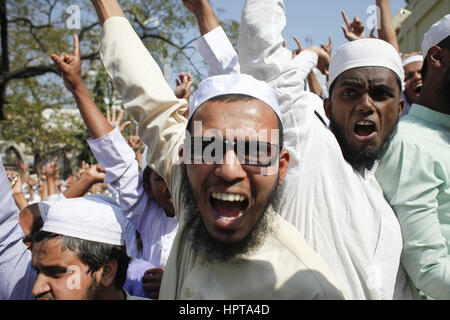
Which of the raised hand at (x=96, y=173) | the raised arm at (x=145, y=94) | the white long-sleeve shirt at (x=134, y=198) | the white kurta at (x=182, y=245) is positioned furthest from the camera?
the raised hand at (x=96, y=173)

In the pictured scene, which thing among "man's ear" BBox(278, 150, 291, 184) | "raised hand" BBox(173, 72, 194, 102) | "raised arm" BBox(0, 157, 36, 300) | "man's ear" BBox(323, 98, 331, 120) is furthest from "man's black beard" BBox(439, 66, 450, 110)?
"raised arm" BBox(0, 157, 36, 300)

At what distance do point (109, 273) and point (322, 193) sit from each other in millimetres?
1239

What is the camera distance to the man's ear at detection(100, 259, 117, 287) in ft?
6.39

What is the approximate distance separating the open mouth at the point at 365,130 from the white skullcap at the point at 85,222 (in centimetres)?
144

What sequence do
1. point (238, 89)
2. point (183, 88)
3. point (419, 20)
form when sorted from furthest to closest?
1. point (419, 20)
2. point (183, 88)
3. point (238, 89)

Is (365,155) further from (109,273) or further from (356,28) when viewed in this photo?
(356,28)

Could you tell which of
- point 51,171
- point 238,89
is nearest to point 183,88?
point 238,89

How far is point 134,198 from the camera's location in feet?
8.20

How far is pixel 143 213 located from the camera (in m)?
2.59

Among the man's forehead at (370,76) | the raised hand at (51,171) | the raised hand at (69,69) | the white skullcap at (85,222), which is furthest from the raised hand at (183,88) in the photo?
the raised hand at (51,171)

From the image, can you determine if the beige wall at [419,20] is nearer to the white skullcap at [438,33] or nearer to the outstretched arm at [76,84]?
the white skullcap at [438,33]

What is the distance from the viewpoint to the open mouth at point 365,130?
5.98 ft
